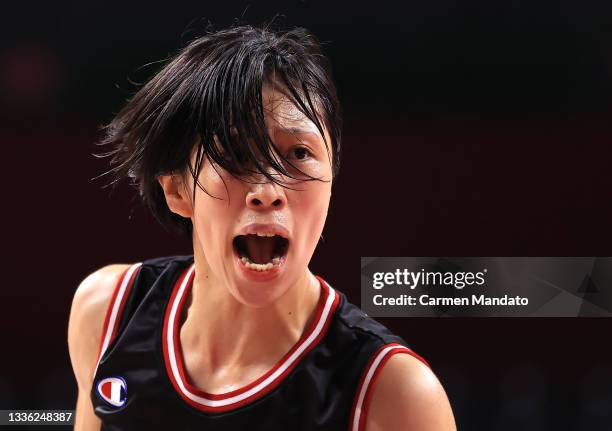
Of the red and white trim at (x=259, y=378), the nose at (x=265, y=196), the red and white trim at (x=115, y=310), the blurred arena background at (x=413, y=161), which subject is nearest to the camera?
the nose at (x=265, y=196)

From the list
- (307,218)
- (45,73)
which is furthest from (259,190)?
(45,73)

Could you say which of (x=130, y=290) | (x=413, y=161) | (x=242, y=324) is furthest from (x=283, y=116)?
(x=413, y=161)

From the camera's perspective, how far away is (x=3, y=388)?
1584 mm

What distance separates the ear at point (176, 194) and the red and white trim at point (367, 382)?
0.26 m

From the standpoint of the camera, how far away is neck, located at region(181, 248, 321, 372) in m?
1.07

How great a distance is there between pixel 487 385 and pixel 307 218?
0.68 m

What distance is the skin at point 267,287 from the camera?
969 mm

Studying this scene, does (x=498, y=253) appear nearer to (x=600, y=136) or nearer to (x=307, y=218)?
(x=600, y=136)

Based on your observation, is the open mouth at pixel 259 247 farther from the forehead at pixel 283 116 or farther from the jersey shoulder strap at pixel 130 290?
the jersey shoulder strap at pixel 130 290

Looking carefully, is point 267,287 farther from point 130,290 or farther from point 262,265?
point 130,290

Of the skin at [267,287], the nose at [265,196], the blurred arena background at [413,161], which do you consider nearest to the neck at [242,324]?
the skin at [267,287]

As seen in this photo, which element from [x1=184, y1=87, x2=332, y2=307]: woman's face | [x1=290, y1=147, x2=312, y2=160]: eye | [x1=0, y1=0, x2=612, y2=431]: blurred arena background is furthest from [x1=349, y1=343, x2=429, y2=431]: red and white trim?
[x1=0, y1=0, x2=612, y2=431]: blurred arena background

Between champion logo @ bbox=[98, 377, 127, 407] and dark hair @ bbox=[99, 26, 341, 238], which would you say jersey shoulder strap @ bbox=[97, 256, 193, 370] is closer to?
champion logo @ bbox=[98, 377, 127, 407]

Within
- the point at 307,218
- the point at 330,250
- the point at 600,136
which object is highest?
the point at 600,136
